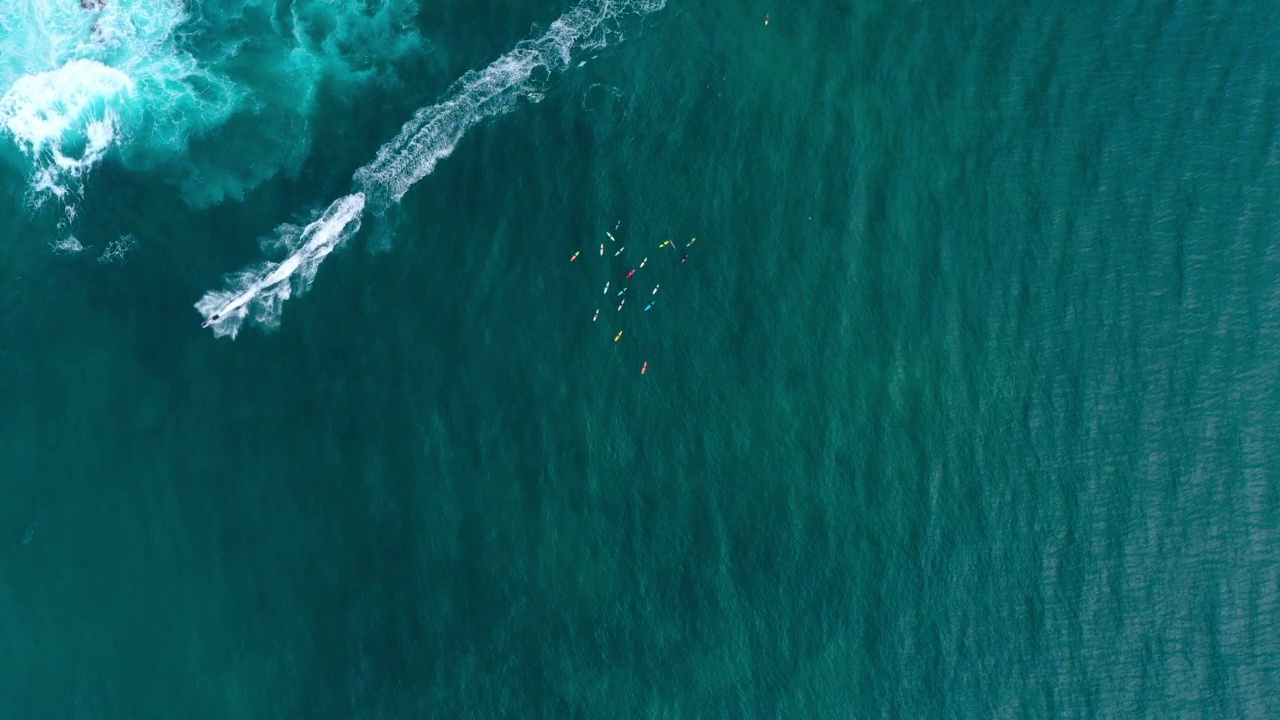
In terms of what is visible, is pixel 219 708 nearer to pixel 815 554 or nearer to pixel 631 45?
pixel 815 554

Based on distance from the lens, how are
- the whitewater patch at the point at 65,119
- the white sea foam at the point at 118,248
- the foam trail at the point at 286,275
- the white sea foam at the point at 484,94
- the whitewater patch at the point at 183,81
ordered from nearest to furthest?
1. the white sea foam at the point at 484,94
2. the foam trail at the point at 286,275
3. the whitewater patch at the point at 183,81
4. the white sea foam at the point at 118,248
5. the whitewater patch at the point at 65,119

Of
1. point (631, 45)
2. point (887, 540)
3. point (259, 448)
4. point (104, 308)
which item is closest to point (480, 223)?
point (631, 45)

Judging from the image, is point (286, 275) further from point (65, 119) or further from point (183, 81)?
point (65, 119)

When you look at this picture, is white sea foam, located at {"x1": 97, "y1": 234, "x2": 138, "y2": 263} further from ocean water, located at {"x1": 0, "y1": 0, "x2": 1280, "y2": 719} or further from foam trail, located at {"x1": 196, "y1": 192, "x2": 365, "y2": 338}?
foam trail, located at {"x1": 196, "y1": 192, "x2": 365, "y2": 338}

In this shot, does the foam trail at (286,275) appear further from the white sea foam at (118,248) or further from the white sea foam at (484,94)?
the white sea foam at (118,248)

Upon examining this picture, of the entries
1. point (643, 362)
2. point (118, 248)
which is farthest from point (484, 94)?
point (118, 248)

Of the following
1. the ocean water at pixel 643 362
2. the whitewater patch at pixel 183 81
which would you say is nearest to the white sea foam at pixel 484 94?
the ocean water at pixel 643 362
